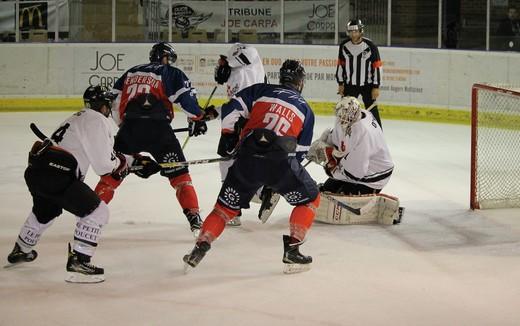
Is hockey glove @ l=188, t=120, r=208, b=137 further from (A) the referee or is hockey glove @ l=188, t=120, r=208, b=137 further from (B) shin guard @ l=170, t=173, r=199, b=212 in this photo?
(A) the referee

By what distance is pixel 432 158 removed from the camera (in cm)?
959

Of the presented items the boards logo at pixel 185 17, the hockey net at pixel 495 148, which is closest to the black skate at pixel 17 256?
the hockey net at pixel 495 148

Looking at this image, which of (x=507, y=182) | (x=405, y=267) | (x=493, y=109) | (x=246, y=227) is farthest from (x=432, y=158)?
(x=405, y=267)

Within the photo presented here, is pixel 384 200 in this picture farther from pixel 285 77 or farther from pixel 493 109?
pixel 493 109

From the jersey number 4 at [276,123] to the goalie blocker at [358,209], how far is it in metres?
1.44

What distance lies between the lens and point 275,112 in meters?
5.31

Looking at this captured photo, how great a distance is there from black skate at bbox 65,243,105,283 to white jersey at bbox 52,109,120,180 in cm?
42

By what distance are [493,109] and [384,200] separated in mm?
3731

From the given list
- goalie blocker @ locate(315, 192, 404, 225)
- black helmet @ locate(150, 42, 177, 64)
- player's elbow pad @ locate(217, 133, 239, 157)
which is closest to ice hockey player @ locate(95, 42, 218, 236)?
black helmet @ locate(150, 42, 177, 64)

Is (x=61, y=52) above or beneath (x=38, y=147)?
above

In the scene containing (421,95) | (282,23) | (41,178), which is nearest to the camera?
(41,178)

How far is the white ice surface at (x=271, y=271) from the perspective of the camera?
4.71 m

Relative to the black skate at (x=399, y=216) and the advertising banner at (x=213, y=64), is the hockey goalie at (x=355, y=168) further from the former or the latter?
the advertising banner at (x=213, y=64)

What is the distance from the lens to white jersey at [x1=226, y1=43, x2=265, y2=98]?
7055mm
